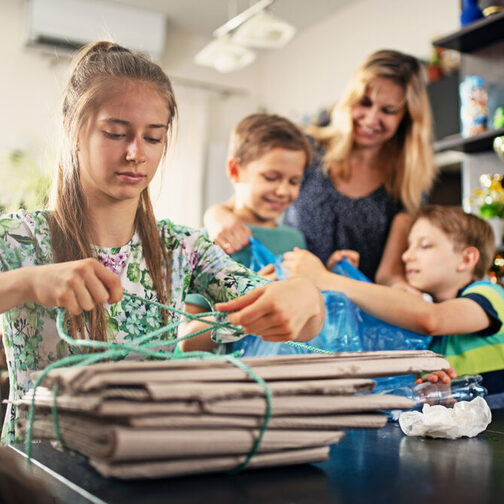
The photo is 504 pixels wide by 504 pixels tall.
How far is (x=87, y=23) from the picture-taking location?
4785mm

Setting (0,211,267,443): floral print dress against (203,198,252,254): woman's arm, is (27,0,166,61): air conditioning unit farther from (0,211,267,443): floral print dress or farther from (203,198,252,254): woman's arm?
(0,211,267,443): floral print dress

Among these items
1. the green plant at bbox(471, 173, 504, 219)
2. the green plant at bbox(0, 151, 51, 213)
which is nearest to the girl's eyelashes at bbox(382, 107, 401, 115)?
the green plant at bbox(471, 173, 504, 219)

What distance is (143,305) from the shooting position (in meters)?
0.96

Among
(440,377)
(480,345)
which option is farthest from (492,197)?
(440,377)

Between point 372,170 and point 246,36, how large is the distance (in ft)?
7.07

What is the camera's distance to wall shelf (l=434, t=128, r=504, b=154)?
7.50 ft

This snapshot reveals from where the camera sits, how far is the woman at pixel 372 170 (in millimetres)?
1742

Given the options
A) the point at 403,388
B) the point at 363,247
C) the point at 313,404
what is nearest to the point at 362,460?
the point at 313,404

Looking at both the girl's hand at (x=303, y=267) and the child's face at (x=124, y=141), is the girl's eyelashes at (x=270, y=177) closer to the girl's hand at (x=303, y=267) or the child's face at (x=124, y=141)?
the girl's hand at (x=303, y=267)

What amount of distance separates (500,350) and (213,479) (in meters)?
0.96

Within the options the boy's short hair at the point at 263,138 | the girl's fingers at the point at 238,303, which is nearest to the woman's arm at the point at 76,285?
the girl's fingers at the point at 238,303

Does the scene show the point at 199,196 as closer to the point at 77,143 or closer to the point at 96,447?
the point at 77,143

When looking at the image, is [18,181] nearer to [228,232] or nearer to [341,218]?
[341,218]

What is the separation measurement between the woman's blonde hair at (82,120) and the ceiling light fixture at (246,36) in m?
2.78
